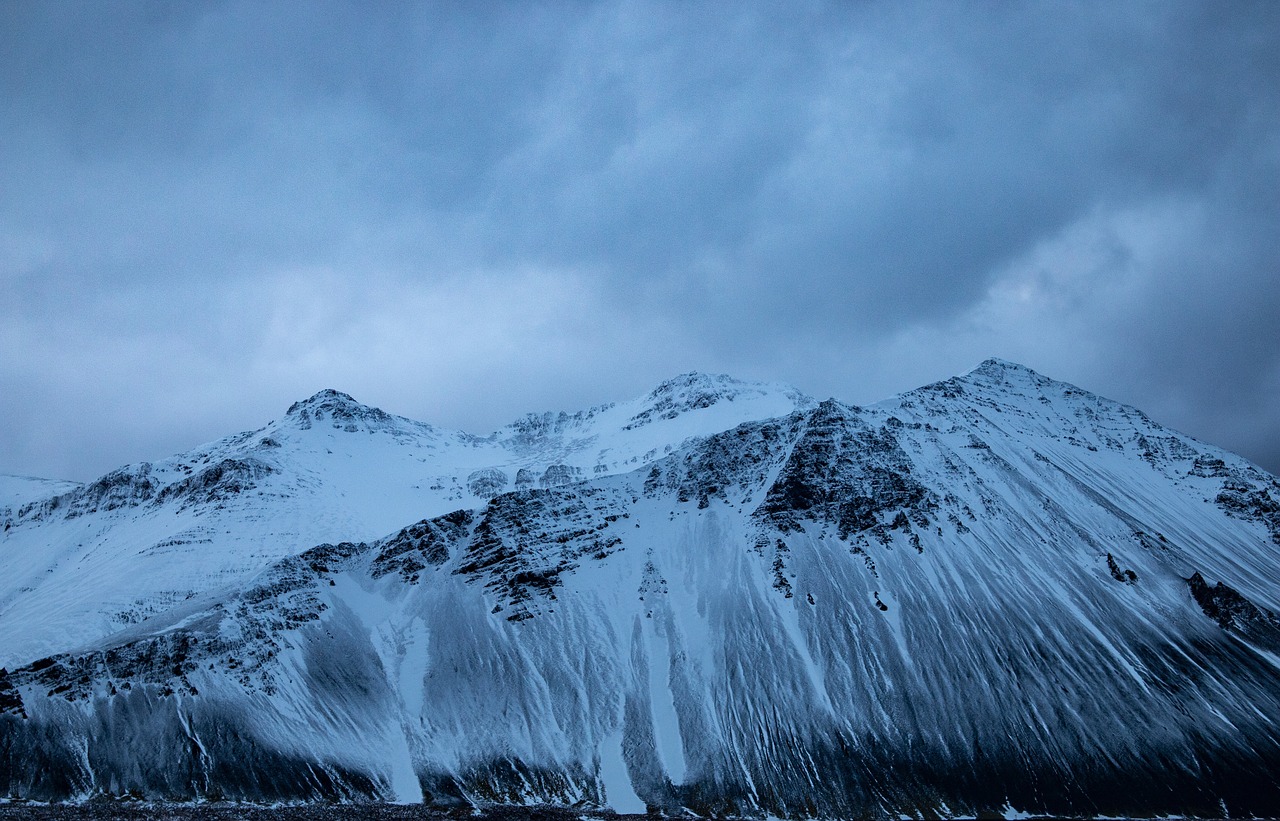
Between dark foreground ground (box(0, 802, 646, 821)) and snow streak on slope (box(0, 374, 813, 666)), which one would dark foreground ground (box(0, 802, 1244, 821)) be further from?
snow streak on slope (box(0, 374, 813, 666))

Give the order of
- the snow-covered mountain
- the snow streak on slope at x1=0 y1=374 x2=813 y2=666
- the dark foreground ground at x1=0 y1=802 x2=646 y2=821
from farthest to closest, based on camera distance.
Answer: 1. the snow streak on slope at x1=0 y1=374 x2=813 y2=666
2. the snow-covered mountain
3. the dark foreground ground at x1=0 y1=802 x2=646 y2=821

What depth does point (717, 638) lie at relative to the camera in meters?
111

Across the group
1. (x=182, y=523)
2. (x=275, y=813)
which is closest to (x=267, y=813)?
(x=275, y=813)

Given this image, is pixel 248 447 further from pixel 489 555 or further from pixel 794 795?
pixel 794 795

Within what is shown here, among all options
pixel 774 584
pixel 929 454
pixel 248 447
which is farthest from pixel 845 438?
pixel 248 447

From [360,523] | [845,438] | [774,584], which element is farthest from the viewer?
[360,523]

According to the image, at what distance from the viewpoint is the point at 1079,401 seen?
623ft

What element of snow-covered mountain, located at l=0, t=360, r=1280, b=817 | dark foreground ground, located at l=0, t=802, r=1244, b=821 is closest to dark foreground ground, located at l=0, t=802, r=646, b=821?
dark foreground ground, located at l=0, t=802, r=1244, b=821

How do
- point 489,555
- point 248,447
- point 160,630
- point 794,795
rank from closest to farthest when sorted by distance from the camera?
1. point 794,795
2. point 160,630
3. point 489,555
4. point 248,447

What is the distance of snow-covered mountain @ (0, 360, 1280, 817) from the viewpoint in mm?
87750

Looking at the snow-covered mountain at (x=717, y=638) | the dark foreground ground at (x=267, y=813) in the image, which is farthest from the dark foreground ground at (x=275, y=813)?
the snow-covered mountain at (x=717, y=638)

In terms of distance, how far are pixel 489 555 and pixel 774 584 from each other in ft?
158

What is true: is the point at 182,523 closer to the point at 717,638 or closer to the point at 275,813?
the point at 275,813

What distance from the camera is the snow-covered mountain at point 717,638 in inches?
3455
